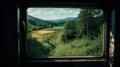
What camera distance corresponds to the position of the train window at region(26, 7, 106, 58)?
2.73 meters

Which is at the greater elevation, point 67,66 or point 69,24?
point 69,24

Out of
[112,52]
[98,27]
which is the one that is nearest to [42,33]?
[98,27]

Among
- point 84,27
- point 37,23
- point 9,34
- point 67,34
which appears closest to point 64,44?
point 67,34

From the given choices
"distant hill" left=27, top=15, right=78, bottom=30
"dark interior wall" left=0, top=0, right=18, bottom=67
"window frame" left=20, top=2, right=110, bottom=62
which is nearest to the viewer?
"dark interior wall" left=0, top=0, right=18, bottom=67

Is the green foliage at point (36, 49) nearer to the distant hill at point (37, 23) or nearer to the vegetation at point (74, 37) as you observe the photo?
the vegetation at point (74, 37)

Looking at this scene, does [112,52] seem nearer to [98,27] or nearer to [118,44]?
[118,44]

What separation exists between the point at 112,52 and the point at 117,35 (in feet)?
0.73

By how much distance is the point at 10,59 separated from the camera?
2.41m

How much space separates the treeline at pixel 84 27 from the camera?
277 cm

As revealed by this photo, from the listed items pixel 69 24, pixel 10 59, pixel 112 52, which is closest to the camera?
pixel 10 59

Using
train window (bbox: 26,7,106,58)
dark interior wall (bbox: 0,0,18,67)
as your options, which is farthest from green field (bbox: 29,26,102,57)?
dark interior wall (bbox: 0,0,18,67)

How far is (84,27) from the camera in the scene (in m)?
2.79

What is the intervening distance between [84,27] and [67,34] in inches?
9.3

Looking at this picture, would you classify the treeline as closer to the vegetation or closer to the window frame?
the vegetation
